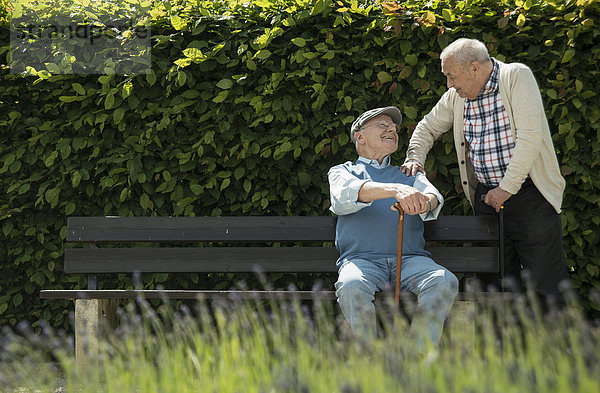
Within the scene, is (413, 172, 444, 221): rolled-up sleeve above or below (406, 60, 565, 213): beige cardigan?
below

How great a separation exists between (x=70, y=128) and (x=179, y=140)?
0.76 meters

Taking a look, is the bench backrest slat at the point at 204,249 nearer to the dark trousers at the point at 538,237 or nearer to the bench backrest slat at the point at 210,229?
the bench backrest slat at the point at 210,229

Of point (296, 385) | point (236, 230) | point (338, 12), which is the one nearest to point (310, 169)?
point (236, 230)

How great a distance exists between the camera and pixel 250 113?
4.57 metres

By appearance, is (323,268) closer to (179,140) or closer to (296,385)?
(179,140)

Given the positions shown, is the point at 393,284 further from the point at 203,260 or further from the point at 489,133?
the point at 203,260

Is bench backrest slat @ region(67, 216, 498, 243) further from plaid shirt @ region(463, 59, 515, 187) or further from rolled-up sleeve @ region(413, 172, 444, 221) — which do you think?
plaid shirt @ region(463, 59, 515, 187)

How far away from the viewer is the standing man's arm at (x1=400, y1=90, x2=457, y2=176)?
410 centimetres

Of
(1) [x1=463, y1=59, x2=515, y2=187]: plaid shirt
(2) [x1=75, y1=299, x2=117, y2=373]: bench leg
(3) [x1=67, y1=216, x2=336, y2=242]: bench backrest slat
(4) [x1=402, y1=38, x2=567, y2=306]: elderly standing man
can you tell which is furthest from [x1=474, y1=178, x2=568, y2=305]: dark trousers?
(2) [x1=75, y1=299, x2=117, y2=373]: bench leg

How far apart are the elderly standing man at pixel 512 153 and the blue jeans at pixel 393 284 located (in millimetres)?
565

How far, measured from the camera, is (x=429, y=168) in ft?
14.7

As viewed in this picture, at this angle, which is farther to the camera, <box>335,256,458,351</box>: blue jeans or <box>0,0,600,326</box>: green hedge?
<box>0,0,600,326</box>: green hedge

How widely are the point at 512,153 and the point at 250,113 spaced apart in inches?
66.8

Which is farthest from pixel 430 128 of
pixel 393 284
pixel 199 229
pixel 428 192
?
pixel 199 229
